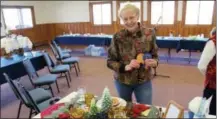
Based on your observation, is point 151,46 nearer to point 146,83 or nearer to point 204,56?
point 146,83

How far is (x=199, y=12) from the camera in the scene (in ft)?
23.2


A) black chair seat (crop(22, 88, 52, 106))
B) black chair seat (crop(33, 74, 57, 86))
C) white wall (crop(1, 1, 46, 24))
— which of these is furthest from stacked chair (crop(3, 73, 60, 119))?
white wall (crop(1, 1, 46, 24))

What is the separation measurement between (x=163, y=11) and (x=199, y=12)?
4.22 ft

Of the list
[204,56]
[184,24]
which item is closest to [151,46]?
[204,56]

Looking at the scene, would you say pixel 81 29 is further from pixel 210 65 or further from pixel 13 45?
pixel 210 65

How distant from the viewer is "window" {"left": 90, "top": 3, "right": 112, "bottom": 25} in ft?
27.6

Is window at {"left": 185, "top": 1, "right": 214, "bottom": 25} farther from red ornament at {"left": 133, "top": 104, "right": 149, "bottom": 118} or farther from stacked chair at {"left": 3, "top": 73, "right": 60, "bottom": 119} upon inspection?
red ornament at {"left": 133, "top": 104, "right": 149, "bottom": 118}

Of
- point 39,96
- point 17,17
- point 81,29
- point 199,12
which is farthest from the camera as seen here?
point 81,29

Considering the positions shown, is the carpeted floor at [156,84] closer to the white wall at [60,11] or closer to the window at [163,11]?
the window at [163,11]

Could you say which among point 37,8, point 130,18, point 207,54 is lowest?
point 207,54

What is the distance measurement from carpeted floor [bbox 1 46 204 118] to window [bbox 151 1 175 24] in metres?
2.43

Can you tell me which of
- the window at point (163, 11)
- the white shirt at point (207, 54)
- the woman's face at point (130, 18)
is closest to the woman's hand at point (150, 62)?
the woman's face at point (130, 18)

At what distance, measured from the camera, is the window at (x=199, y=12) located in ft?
22.6

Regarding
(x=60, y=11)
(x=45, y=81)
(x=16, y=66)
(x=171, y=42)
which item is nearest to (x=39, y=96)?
(x=45, y=81)
